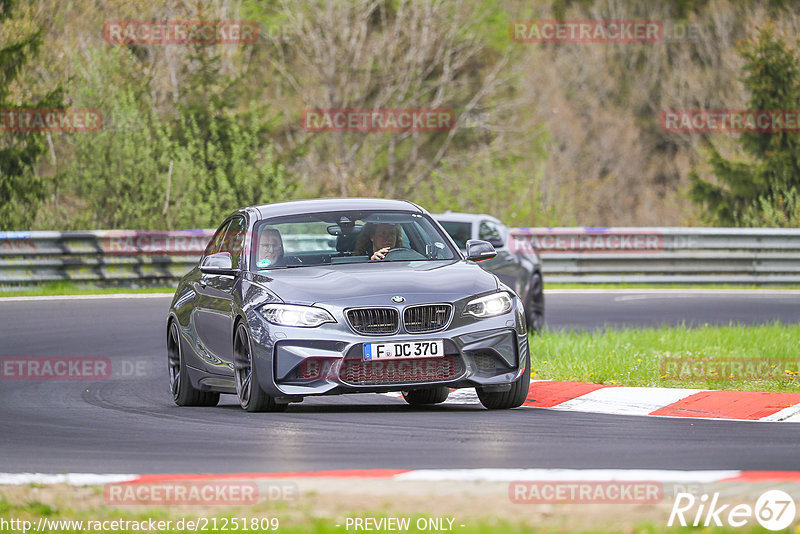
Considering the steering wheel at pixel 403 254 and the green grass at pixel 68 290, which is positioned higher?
the steering wheel at pixel 403 254

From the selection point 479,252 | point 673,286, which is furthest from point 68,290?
point 479,252

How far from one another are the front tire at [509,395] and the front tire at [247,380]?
140 cm

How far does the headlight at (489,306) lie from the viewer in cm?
1025

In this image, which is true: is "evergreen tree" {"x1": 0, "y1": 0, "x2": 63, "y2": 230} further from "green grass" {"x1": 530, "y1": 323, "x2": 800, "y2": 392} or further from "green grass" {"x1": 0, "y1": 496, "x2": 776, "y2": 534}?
"green grass" {"x1": 0, "y1": 496, "x2": 776, "y2": 534}

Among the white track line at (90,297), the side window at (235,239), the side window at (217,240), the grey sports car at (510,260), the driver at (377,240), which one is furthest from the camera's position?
the white track line at (90,297)

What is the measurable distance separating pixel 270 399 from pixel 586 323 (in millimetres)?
10258

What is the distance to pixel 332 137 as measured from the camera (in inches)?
1937

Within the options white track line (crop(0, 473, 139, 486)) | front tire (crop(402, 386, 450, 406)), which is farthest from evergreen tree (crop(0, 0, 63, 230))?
white track line (crop(0, 473, 139, 486))

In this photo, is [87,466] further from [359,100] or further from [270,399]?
[359,100]

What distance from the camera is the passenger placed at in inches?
437

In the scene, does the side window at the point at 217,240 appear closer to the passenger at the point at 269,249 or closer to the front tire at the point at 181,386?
the front tire at the point at 181,386

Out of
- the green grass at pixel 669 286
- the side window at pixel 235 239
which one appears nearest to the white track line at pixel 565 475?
the side window at pixel 235 239

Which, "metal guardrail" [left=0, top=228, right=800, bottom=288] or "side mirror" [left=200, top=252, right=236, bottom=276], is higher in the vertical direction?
"side mirror" [left=200, top=252, right=236, bottom=276]

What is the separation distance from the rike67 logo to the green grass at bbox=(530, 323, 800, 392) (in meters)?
5.43
